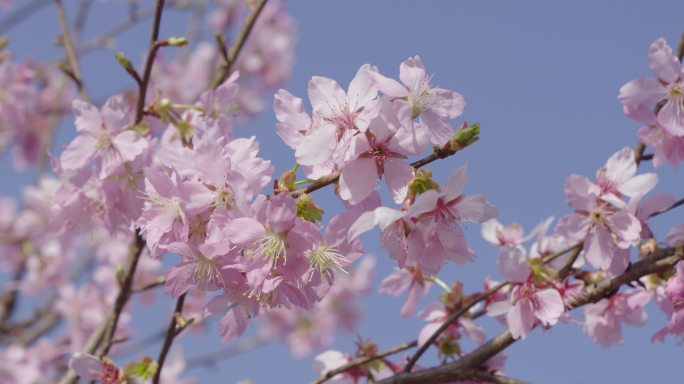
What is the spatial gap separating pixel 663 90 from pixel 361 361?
116cm

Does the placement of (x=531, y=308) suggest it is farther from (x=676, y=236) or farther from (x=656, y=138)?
(x=656, y=138)

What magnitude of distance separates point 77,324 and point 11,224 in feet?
6.06

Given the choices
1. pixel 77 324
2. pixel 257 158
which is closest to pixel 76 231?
pixel 257 158

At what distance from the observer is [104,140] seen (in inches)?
87.9

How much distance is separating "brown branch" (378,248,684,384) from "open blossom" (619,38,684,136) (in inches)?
13.2

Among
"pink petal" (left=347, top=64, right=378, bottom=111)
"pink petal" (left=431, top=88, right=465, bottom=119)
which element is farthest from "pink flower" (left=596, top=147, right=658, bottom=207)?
"pink petal" (left=347, top=64, right=378, bottom=111)

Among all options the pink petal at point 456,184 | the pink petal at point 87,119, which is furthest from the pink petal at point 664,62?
the pink petal at point 87,119

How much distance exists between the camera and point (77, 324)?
564 cm

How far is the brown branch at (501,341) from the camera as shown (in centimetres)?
185

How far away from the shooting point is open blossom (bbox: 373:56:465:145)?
1493 mm

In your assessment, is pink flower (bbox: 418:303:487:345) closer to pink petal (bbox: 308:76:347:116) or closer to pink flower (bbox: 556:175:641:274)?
pink flower (bbox: 556:175:641:274)

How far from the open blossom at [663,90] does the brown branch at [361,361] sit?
0.98 meters

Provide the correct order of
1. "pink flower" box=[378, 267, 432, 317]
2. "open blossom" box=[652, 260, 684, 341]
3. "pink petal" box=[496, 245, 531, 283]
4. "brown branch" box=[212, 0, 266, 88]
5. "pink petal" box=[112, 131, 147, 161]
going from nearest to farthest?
"open blossom" box=[652, 260, 684, 341] < "pink petal" box=[496, 245, 531, 283] < "pink petal" box=[112, 131, 147, 161] < "pink flower" box=[378, 267, 432, 317] < "brown branch" box=[212, 0, 266, 88]

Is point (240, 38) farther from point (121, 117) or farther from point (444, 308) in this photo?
point (444, 308)
